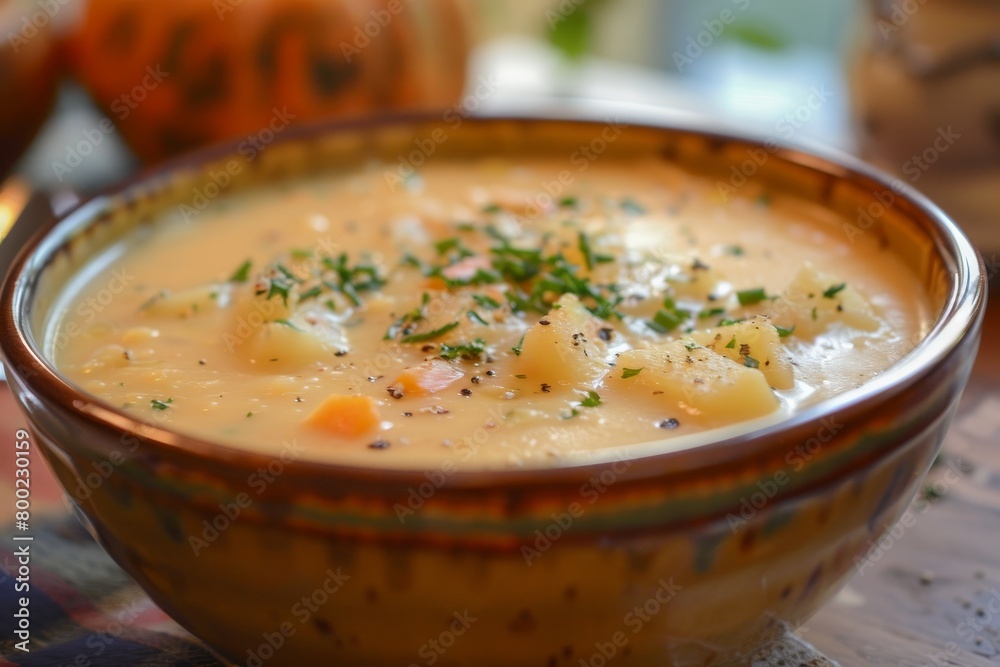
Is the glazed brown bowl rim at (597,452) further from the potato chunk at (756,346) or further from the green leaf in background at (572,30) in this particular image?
the green leaf in background at (572,30)

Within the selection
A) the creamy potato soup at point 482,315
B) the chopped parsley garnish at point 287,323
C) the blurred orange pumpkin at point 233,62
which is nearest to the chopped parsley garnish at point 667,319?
the creamy potato soup at point 482,315

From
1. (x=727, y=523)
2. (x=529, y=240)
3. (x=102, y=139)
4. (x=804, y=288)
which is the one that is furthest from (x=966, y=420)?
(x=102, y=139)

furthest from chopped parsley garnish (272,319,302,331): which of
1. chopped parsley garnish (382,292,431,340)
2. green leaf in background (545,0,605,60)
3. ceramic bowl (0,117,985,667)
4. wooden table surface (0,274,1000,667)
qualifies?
green leaf in background (545,0,605,60)

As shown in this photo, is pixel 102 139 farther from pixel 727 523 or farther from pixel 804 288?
pixel 727 523

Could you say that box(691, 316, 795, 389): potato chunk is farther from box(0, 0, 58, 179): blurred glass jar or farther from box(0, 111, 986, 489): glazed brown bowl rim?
box(0, 0, 58, 179): blurred glass jar

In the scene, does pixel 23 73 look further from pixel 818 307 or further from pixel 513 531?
pixel 513 531
